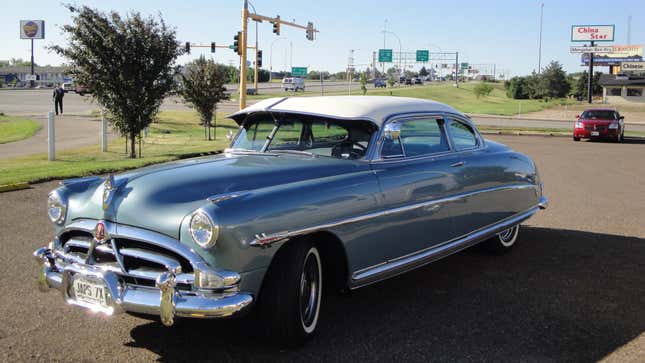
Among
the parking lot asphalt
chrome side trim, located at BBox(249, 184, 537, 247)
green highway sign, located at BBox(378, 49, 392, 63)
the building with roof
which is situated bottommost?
the parking lot asphalt

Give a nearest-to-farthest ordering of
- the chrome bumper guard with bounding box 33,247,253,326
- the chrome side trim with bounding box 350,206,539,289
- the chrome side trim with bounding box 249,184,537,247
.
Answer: the chrome bumper guard with bounding box 33,247,253,326 → the chrome side trim with bounding box 249,184,537,247 → the chrome side trim with bounding box 350,206,539,289

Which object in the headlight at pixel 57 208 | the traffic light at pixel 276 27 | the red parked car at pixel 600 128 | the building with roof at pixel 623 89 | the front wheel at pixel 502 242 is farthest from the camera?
the building with roof at pixel 623 89

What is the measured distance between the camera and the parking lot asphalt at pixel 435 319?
14.0ft

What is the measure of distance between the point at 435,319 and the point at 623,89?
84073 millimetres

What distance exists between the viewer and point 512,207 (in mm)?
6664

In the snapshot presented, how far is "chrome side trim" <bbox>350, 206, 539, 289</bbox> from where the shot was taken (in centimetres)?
474

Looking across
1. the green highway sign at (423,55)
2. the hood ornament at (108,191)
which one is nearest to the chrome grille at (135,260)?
the hood ornament at (108,191)

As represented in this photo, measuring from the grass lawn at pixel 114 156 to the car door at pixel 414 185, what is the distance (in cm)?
797

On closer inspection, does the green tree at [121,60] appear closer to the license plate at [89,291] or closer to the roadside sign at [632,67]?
the license plate at [89,291]

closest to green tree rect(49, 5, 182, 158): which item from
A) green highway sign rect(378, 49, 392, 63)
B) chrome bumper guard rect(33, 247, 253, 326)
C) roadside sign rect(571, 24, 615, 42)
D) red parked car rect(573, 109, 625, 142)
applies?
chrome bumper guard rect(33, 247, 253, 326)

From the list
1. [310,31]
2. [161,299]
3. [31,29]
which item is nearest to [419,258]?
[161,299]

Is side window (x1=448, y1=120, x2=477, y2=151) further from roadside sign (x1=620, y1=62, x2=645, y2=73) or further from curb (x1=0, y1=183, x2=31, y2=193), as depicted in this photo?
roadside sign (x1=620, y1=62, x2=645, y2=73)

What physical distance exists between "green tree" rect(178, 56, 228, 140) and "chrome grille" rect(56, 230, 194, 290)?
72.4ft

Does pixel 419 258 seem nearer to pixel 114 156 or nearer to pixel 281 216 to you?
pixel 281 216
